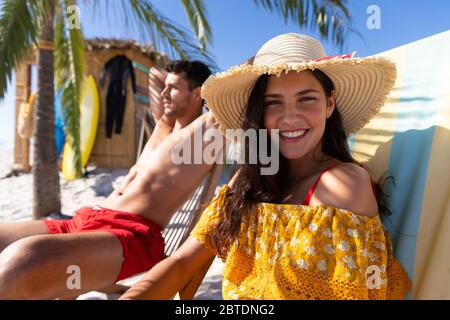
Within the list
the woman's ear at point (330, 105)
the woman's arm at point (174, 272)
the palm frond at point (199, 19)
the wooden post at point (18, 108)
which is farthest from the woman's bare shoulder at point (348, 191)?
the wooden post at point (18, 108)

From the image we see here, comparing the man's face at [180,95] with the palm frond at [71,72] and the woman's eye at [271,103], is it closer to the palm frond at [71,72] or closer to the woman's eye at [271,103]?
the woman's eye at [271,103]

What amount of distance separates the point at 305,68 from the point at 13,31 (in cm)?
379

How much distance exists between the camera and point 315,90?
1.23 meters

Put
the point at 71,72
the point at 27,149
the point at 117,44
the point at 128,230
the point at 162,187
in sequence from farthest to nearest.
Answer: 1. the point at 27,149
2. the point at 117,44
3. the point at 71,72
4. the point at 162,187
5. the point at 128,230

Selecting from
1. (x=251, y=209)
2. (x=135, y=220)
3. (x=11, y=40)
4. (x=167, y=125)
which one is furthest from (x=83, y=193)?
(x=251, y=209)

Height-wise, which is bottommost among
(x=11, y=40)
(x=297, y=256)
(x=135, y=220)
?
(x=135, y=220)

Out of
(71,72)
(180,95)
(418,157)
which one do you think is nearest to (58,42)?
A: (71,72)

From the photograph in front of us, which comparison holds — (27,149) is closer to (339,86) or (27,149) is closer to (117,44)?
(117,44)

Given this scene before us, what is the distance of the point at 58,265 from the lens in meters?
1.47

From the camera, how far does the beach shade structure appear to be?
122 centimetres

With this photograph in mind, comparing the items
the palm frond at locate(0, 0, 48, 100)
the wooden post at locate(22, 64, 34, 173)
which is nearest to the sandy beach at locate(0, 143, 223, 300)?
the wooden post at locate(22, 64, 34, 173)

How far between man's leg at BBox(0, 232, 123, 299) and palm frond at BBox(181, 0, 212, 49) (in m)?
3.43

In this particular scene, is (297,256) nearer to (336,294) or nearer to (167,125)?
(336,294)
